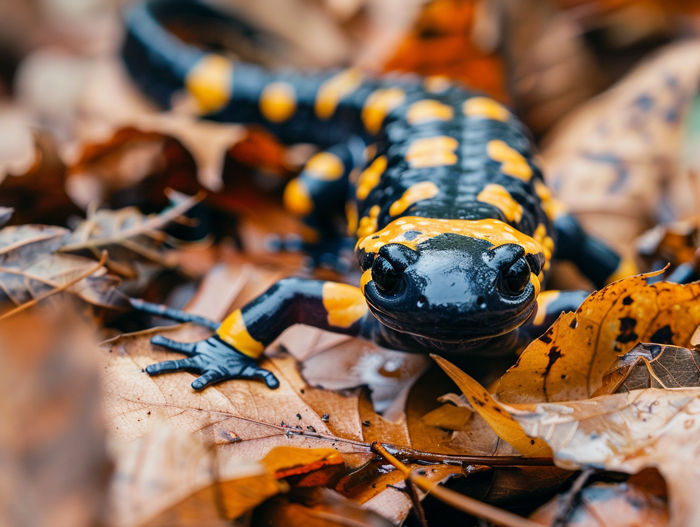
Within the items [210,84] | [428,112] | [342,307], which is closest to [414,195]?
[342,307]

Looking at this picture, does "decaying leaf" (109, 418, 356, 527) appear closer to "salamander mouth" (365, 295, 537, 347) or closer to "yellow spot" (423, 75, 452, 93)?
"salamander mouth" (365, 295, 537, 347)

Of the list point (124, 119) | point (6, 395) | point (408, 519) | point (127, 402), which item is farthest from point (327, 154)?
point (6, 395)

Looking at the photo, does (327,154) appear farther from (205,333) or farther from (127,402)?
(127,402)

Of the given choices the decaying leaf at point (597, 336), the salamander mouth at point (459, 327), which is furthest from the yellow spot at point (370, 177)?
the decaying leaf at point (597, 336)

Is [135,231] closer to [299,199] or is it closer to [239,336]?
[239,336]

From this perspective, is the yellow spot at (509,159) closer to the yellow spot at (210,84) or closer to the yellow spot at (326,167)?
the yellow spot at (326,167)

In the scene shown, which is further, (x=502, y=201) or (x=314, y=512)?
(x=502, y=201)
